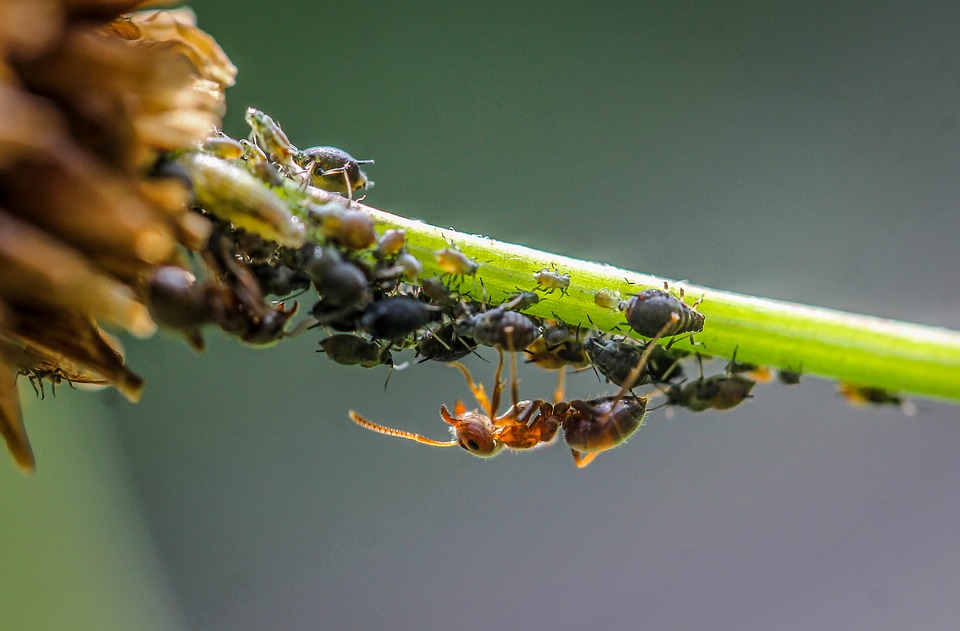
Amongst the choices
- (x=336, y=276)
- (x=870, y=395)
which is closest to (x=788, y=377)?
(x=870, y=395)

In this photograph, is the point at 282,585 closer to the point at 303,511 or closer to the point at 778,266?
the point at 303,511

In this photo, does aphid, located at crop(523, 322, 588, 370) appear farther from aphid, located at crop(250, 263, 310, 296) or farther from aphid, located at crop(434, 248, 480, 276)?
aphid, located at crop(250, 263, 310, 296)

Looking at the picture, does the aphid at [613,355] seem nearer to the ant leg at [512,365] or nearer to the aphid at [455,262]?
the ant leg at [512,365]

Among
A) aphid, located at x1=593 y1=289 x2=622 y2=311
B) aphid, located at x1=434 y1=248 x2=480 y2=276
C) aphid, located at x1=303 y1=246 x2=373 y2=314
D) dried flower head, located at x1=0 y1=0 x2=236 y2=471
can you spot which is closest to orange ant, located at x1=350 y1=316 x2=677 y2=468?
aphid, located at x1=593 y1=289 x2=622 y2=311

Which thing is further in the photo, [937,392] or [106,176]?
[937,392]

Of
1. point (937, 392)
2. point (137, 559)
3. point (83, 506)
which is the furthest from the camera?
point (137, 559)

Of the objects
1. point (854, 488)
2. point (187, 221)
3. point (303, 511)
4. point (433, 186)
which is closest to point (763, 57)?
point (433, 186)
